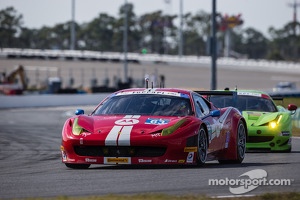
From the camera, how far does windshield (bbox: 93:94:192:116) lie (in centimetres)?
1262

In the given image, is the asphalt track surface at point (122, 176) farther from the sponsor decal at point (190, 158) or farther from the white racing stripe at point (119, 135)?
the white racing stripe at point (119, 135)

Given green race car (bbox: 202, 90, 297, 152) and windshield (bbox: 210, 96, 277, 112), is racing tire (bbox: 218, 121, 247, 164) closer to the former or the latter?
green race car (bbox: 202, 90, 297, 152)

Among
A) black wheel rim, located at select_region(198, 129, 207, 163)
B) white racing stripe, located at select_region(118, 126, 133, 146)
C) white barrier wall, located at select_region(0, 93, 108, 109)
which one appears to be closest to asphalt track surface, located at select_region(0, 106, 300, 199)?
black wheel rim, located at select_region(198, 129, 207, 163)

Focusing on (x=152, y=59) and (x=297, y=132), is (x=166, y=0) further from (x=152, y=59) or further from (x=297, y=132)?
(x=297, y=132)

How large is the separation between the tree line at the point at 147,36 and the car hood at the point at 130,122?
462ft

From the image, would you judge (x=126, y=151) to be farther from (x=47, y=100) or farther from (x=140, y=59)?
(x=140, y=59)

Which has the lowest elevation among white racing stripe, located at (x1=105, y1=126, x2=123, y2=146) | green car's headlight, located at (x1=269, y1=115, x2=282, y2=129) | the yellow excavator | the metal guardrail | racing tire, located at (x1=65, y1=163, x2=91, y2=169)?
the metal guardrail

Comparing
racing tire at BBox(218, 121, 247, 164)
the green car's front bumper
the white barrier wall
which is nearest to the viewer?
racing tire at BBox(218, 121, 247, 164)

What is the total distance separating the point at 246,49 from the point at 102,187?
577 feet

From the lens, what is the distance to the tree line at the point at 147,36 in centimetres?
16338

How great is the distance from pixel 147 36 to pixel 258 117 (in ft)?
499

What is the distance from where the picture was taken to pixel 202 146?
12367mm

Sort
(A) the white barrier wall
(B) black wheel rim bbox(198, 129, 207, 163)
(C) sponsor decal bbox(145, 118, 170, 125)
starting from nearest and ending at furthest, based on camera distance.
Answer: (C) sponsor decal bbox(145, 118, 170, 125)
(B) black wheel rim bbox(198, 129, 207, 163)
(A) the white barrier wall

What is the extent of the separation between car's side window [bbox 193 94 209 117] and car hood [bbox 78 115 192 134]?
0.70 meters
